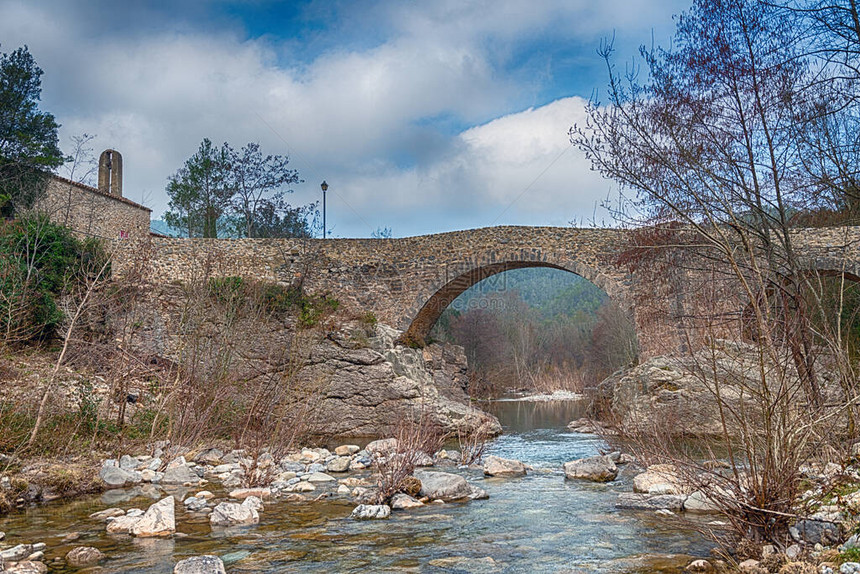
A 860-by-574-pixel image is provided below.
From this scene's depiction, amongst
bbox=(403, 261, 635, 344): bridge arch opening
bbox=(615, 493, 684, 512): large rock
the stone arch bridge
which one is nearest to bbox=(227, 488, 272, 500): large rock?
bbox=(615, 493, 684, 512): large rock

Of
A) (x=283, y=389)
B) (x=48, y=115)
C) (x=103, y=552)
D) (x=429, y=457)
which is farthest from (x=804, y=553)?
(x=48, y=115)

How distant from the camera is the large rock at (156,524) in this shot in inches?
223

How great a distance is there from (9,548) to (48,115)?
70.3 ft

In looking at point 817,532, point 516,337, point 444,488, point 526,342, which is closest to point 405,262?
point 444,488

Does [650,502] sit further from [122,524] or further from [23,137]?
[23,137]

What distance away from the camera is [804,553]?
12.8 feet

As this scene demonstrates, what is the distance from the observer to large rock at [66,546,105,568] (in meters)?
4.81

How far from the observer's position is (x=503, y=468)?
9.74 m

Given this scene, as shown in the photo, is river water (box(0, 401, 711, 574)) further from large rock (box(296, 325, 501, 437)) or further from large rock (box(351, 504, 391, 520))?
large rock (box(296, 325, 501, 437))

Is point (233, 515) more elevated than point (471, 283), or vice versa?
point (471, 283)

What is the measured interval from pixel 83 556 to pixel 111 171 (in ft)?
81.4

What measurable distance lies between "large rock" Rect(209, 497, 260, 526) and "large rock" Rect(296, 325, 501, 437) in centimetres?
869

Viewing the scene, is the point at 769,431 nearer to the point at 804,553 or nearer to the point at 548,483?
the point at 804,553

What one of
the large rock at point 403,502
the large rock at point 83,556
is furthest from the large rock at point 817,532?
the large rock at point 83,556
